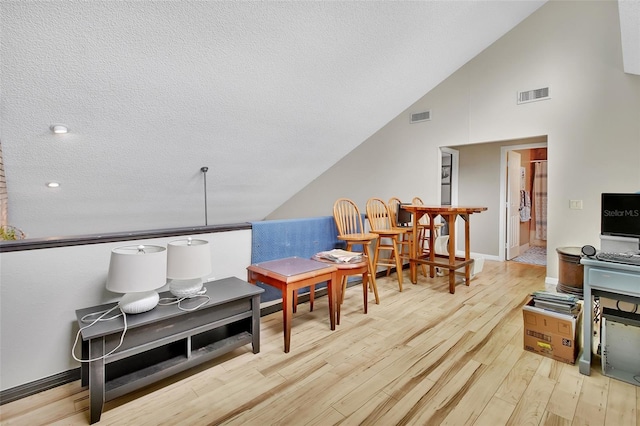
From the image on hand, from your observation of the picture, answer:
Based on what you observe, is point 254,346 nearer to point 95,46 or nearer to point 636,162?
point 95,46

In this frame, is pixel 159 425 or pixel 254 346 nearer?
pixel 159 425

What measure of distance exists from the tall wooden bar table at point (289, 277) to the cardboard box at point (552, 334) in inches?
57.9

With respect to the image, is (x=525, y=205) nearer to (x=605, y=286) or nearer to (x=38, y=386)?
(x=605, y=286)

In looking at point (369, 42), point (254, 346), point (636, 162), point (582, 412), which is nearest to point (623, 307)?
point (582, 412)

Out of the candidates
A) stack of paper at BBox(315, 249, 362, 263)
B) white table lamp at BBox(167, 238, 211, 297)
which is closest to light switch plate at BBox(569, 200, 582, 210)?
stack of paper at BBox(315, 249, 362, 263)

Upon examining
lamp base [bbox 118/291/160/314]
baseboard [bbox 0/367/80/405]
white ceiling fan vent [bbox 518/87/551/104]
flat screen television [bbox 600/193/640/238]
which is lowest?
baseboard [bbox 0/367/80/405]

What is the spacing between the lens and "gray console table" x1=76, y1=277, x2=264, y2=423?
159cm

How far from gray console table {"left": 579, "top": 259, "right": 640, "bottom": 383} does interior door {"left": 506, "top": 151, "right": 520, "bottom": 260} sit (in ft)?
12.7

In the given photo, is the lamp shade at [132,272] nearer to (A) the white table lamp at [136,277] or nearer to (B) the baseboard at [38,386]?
(A) the white table lamp at [136,277]

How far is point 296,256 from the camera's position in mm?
3090

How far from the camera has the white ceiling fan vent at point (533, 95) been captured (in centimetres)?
417

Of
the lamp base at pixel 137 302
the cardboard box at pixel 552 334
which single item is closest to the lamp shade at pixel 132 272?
the lamp base at pixel 137 302

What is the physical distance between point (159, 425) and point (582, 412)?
2.22m

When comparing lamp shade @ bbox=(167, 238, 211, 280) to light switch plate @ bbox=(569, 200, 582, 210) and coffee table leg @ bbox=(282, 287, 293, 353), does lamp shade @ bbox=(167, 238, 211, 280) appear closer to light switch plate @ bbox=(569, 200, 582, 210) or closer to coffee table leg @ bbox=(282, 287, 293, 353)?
coffee table leg @ bbox=(282, 287, 293, 353)
